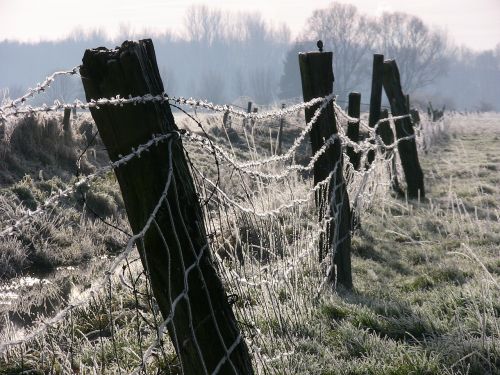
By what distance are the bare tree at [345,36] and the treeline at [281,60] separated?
0.57ft

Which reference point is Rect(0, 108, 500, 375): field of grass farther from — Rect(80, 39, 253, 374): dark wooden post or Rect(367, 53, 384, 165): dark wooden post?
Rect(367, 53, 384, 165): dark wooden post

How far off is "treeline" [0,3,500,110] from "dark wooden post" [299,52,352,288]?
5066 cm

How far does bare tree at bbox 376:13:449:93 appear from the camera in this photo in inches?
4085

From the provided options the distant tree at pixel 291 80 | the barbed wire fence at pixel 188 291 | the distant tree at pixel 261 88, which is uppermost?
the barbed wire fence at pixel 188 291

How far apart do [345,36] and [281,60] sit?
174 ft

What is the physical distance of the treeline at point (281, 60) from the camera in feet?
340

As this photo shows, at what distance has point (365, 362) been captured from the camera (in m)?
3.55

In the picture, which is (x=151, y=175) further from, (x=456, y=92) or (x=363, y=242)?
(x=456, y=92)

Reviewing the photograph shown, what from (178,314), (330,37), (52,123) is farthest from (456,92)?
(178,314)

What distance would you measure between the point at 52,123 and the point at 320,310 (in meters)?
9.92

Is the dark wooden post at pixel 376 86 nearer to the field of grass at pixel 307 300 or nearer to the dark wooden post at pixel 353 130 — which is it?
the dark wooden post at pixel 353 130

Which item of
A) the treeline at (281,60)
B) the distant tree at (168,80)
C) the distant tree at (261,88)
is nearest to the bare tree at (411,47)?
the treeline at (281,60)

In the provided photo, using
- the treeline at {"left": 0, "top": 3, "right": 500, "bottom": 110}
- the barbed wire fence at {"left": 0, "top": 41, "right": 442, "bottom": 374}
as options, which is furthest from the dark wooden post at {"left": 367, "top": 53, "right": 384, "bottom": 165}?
the treeline at {"left": 0, "top": 3, "right": 500, "bottom": 110}

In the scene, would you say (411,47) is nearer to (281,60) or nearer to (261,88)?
(261,88)
